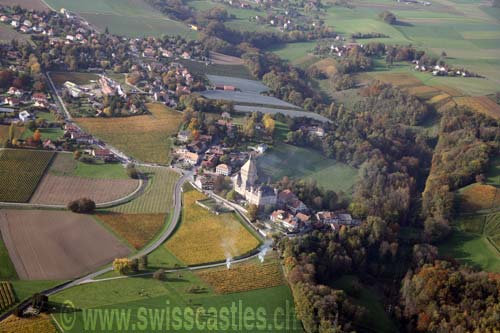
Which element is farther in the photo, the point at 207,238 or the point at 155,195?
the point at 155,195

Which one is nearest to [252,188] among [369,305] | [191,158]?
[191,158]

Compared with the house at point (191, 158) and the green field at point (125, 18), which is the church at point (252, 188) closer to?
the house at point (191, 158)

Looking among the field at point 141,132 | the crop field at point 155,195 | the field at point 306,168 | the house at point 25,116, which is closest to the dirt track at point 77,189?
the crop field at point 155,195

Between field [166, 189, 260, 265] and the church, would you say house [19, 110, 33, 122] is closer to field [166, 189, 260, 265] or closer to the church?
field [166, 189, 260, 265]

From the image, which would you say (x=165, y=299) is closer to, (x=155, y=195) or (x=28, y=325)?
(x=28, y=325)

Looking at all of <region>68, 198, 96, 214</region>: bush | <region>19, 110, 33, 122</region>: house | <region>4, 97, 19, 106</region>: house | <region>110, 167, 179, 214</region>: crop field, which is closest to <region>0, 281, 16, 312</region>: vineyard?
<region>68, 198, 96, 214</region>: bush

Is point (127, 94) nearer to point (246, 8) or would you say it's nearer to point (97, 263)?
point (97, 263)
